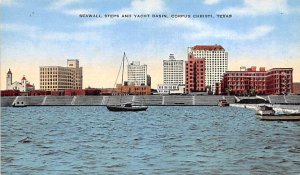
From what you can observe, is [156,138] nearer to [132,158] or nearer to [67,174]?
[132,158]

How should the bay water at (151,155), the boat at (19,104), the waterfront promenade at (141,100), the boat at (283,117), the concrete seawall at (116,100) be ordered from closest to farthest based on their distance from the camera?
the bay water at (151,155) → the boat at (283,117) → the boat at (19,104) → the waterfront promenade at (141,100) → the concrete seawall at (116,100)

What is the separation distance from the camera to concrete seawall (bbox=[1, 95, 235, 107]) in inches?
7111

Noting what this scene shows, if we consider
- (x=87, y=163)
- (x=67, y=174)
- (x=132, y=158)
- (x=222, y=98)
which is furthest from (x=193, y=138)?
(x=222, y=98)

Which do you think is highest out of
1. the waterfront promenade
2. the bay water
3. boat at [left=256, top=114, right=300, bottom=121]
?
the waterfront promenade

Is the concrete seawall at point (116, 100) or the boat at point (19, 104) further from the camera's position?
the concrete seawall at point (116, 100)

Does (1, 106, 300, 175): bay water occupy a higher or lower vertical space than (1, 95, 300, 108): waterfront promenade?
lower

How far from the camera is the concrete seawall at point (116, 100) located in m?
181

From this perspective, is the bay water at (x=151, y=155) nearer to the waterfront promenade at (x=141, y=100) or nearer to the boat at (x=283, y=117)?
the boat at (x=283, y=117)

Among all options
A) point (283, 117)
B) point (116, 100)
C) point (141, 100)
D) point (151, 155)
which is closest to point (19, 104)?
point (116, 100)

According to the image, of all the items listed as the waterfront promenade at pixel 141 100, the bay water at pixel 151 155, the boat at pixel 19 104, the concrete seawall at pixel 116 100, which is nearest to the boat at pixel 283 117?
the bay water at pixel 151 155

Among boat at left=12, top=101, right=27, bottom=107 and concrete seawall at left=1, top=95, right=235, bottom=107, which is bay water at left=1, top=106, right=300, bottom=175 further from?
concrete seawall at left=1, top=95, right=235, bottom=107

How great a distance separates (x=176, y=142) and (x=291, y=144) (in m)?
8.77

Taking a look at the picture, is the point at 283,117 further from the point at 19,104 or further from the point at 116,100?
the point at 19,104

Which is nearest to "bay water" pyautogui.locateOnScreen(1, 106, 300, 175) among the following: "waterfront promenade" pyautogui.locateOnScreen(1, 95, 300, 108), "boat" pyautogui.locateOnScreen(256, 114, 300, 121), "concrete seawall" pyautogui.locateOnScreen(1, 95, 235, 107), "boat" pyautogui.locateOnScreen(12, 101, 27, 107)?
"boat" pyautogui.locateOnScreen(256, 114, 300, 121)
